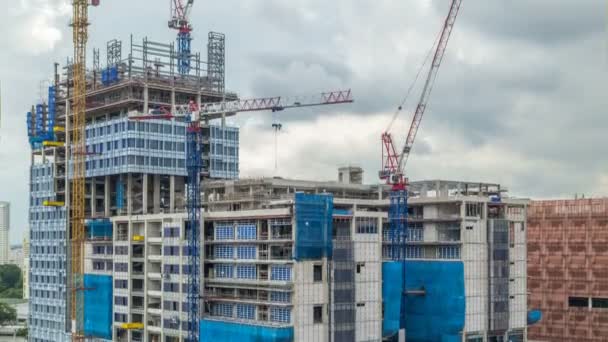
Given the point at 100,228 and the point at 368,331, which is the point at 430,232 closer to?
the point at 368,331

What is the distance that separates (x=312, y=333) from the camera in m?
111

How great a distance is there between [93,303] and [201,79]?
1857 inches

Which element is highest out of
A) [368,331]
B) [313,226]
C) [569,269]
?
[313,226]

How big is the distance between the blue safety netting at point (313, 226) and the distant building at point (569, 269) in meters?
61.5

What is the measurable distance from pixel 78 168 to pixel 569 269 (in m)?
90.5

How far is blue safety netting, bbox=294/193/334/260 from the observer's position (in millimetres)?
109250

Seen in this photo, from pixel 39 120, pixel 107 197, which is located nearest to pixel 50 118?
pixel 39 120

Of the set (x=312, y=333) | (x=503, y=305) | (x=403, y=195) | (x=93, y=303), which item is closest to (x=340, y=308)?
(x=312, y=333)

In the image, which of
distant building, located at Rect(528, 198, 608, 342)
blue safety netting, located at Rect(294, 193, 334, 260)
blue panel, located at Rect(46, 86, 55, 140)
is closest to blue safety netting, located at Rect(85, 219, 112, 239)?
blue panel, located at Rect(46, 86, 55, 140)

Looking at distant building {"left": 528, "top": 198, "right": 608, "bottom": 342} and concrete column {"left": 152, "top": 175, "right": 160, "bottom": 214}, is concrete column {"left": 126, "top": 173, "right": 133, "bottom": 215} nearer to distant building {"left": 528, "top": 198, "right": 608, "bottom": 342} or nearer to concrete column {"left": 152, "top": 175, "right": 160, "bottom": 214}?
concrete column {"left": 152, "top": 175, "right": 160, "bottom": 214}

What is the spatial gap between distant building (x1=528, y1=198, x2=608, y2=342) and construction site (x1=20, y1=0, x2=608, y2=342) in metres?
0.27

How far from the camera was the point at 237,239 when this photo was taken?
118 metres

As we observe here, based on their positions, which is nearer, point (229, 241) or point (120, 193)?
point (229, 241)

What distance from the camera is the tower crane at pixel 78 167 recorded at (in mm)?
146000
